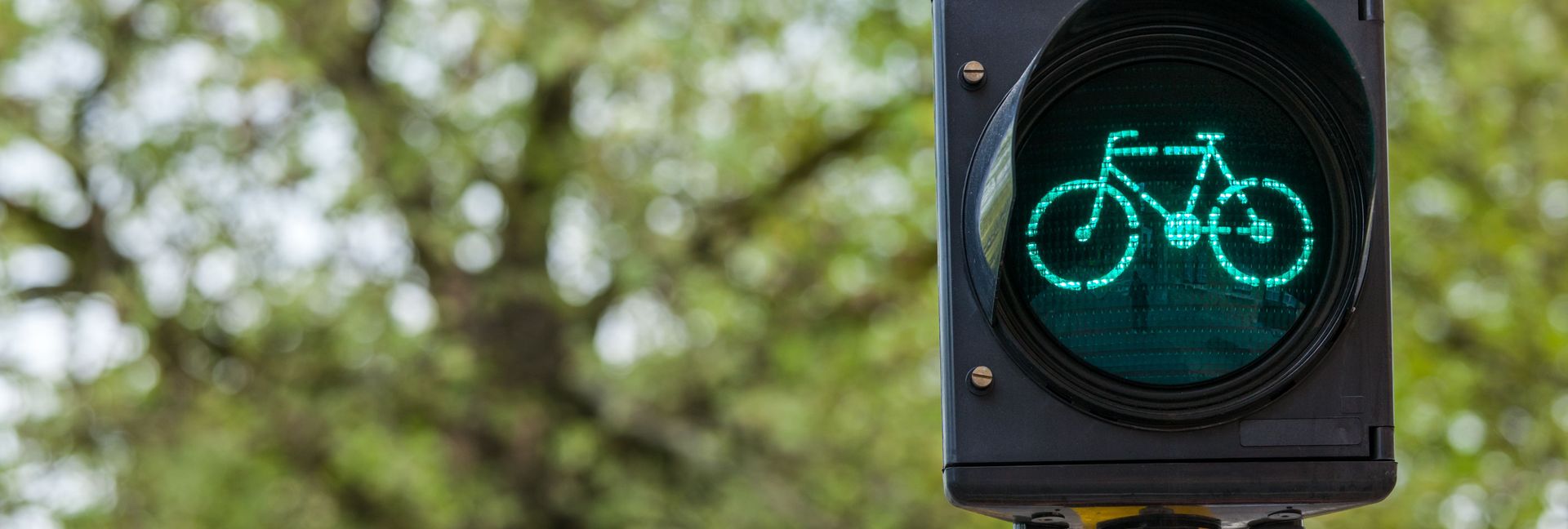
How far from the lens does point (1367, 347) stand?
145 centimetres

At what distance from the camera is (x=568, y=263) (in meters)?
6.43

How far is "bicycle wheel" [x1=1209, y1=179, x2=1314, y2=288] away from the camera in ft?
4.69

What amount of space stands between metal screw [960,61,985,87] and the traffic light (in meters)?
0.07

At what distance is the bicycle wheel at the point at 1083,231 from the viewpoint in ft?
4.71

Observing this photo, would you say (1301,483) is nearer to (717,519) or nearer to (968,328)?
(968,328)

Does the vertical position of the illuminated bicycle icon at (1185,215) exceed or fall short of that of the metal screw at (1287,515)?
it exceeds it

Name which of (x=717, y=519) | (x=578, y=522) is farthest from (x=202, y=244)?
(x=717, y=519)

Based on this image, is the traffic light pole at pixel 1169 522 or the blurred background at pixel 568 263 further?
the blurred background at pixel 568 263

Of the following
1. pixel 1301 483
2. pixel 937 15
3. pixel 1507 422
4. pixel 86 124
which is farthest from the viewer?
pixel 86 124

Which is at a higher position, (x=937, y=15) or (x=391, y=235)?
(x=391, y=235)

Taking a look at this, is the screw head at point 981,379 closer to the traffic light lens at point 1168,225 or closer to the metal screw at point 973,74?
the traffic light lens at point 1168,225

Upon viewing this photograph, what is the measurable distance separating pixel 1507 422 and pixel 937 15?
4.75 m

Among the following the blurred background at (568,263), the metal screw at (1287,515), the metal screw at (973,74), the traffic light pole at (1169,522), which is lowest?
the traffic light pole at (1169,522)

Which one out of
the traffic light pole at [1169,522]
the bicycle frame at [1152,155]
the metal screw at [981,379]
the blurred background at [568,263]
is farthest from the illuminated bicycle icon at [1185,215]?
the blurred background at [568,263]
